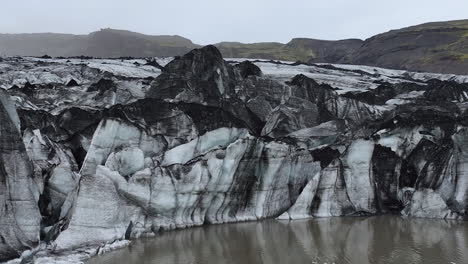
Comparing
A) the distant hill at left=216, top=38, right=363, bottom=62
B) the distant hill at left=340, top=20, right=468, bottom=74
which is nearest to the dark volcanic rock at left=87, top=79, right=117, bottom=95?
the distant hill at left=340, top=20, right=468, bottom=74

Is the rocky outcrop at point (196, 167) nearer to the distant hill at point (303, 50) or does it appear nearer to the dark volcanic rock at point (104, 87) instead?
the dark volcanic rock at point (104, 87)

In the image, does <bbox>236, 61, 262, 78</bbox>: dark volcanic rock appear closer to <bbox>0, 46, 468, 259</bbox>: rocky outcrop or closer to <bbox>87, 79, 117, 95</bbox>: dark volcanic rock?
<bbox>0, 46, 468, 259</bbox>: rocky outcrop

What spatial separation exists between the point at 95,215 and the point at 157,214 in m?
2.93

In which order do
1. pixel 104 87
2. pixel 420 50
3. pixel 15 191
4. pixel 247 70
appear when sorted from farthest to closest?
pixel 420 50 → pixel 247 70 → pixel 104 87 → pixel 15 191

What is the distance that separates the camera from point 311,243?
57.0 feet

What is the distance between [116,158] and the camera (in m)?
19.8

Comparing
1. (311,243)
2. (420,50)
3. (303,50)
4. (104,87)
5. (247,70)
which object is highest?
(420,50)

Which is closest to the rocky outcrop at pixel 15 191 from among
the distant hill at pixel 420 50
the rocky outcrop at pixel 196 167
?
the rocky outcrop at pixel 196 167

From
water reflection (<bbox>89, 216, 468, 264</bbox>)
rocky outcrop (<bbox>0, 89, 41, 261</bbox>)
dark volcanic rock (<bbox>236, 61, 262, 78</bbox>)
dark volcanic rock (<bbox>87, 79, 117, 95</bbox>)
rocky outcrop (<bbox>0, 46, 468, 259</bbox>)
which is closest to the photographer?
rocky outcrop (<bbox>0, 89, 41, 261</bbox>)

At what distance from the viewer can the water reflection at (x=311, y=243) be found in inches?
605

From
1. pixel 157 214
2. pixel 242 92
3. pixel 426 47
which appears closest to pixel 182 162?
pixel 157 214

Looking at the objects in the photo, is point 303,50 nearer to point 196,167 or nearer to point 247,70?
point 247,70

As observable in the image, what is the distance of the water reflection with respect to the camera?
50.4 feet

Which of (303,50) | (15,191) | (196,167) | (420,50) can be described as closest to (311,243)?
(196,167)
